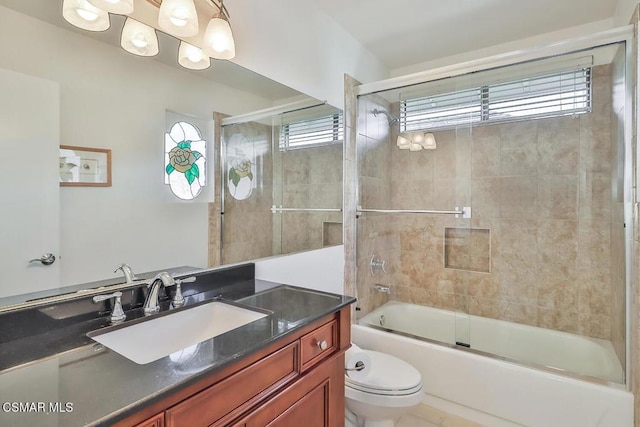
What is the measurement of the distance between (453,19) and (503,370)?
2.24m

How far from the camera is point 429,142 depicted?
275 centimetres

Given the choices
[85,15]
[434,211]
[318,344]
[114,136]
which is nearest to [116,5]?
[85,15]

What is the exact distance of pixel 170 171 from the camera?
4.39 ft

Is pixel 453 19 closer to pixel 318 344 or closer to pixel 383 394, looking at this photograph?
pixel 318 344

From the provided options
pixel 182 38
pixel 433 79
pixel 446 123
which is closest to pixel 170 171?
pixel 182 38

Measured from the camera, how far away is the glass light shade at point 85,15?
1042 mm

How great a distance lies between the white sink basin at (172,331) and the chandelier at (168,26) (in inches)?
38.5

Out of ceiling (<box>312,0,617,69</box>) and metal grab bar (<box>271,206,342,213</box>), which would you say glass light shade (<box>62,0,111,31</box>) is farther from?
ceiling (<box>312,0,617,69</box>)

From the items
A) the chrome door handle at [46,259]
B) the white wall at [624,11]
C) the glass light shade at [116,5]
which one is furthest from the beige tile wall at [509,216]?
the chrome door handle at [46,259]

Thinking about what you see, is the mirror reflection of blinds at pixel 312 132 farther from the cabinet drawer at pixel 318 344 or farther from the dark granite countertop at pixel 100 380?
the dark granite countertop at pixel 100 380

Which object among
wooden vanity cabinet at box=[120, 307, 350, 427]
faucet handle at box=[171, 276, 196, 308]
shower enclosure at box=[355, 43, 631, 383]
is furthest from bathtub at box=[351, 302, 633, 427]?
faucet handle at box=[171, 276, 196, 308]

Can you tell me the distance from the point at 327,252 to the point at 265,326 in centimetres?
127

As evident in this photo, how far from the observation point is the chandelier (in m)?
1.08

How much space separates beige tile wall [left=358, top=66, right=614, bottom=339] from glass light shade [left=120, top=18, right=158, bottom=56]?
1629 mm
